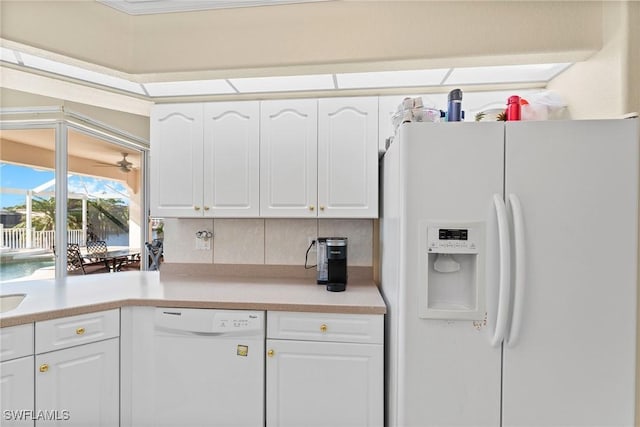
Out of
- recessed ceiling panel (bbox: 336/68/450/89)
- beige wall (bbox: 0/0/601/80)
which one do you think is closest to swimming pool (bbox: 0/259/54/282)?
beige wall (bbox: 0/0/601/80)

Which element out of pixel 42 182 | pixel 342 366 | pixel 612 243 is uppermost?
pixel 42 182

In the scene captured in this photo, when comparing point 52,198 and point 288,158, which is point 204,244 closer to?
point 288,158

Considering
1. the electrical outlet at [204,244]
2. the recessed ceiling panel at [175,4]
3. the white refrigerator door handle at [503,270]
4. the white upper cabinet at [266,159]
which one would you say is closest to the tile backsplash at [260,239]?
the electrical outlet at [204,244]

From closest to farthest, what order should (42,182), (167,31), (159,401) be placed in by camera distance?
(159,401) < (167,31) < (42,182)

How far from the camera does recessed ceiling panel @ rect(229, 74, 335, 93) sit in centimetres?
204

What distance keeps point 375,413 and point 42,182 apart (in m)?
3.14

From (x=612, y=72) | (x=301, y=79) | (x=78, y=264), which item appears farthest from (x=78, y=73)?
(x=612, y=72)

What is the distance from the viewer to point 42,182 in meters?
2.73

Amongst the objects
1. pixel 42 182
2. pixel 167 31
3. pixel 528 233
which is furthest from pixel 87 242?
pixel 528 233

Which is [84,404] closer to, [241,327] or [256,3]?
[241,327]

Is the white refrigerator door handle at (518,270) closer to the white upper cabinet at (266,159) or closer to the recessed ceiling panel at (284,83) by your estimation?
the white upper cabinet at (266,159)

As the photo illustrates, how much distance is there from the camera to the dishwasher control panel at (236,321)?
1692mm

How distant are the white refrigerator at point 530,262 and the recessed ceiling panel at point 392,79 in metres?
0.80

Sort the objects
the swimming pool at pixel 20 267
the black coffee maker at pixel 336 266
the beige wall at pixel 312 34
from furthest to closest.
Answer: the swimming pool at pixel 20 267 < the black coffee maker at pixel 336 266 < the beige wall at pixel 312 34
